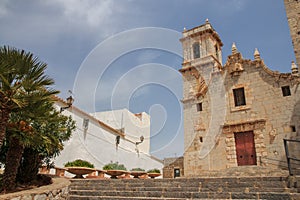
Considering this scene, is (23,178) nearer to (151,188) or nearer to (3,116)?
(3,116)

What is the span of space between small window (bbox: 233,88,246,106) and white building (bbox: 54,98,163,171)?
11.2m

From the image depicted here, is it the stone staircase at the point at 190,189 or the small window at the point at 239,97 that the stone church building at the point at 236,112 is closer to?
the small window at the point at 239,97

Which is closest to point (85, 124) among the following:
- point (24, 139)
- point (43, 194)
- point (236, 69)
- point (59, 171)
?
point (59, 171)

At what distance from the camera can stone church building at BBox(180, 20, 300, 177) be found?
47.7ft

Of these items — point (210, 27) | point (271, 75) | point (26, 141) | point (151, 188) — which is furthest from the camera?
point (210, 27)

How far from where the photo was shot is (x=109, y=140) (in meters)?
22.3

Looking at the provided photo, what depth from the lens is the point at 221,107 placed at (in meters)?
17.1

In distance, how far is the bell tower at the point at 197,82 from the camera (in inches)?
677

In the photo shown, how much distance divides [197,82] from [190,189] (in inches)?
516

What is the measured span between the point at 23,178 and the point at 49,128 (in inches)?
69.8

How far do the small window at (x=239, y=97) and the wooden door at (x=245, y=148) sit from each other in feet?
6.77

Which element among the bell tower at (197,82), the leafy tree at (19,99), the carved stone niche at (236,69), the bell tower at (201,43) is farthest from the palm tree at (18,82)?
the bell tower at (201,43)

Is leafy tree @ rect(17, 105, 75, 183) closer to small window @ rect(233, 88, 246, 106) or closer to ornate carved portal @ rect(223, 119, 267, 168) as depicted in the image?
ornate carved portal @ rect(223, 119, 267, 168)

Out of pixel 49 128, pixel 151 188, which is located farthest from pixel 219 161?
pixel 49 128
